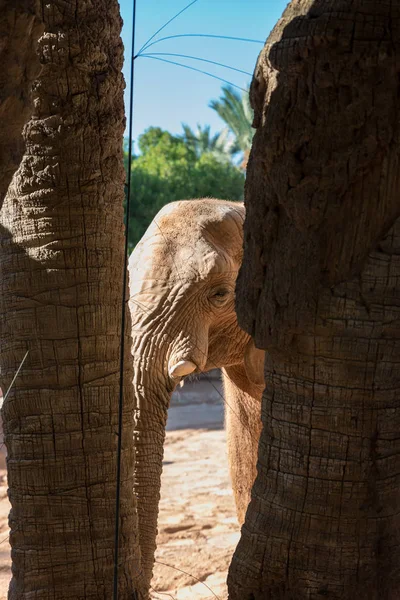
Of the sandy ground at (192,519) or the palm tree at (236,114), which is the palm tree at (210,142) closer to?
the palm tree at (236,114)

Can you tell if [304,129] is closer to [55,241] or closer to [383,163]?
[383,163]

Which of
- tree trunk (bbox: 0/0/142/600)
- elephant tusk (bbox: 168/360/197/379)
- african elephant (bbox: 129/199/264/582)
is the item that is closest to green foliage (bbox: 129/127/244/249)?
african elephant (bbox: 129/199/264/582)

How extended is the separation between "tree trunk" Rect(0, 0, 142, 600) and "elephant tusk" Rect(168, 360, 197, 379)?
141cm

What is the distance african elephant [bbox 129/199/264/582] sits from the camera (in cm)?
409

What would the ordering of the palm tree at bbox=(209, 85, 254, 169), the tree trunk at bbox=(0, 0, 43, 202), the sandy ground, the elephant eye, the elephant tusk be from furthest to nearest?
the palm tree at bbox=(209, 85, 254, 169)
the sandy ground
the elephant eye
the elephant tusk
the tree trunk at bbox=(0, 0, 43, 202)

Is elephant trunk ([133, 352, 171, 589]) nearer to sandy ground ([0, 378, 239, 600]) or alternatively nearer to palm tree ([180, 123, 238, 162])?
sandy ground ([0, 378, 239, 600])

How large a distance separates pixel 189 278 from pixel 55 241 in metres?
1.80

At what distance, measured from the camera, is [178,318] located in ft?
14.8

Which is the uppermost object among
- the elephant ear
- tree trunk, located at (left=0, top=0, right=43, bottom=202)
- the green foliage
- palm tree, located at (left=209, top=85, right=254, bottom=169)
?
palm tree, located at (left=209, top=85, right=254, bottom=169)

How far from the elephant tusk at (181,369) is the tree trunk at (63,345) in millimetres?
1415

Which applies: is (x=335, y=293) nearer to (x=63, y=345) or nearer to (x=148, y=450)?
(x=63, y=345)

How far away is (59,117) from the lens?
278 centimetres

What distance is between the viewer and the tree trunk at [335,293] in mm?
2104

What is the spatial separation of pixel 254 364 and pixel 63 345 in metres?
2.19
